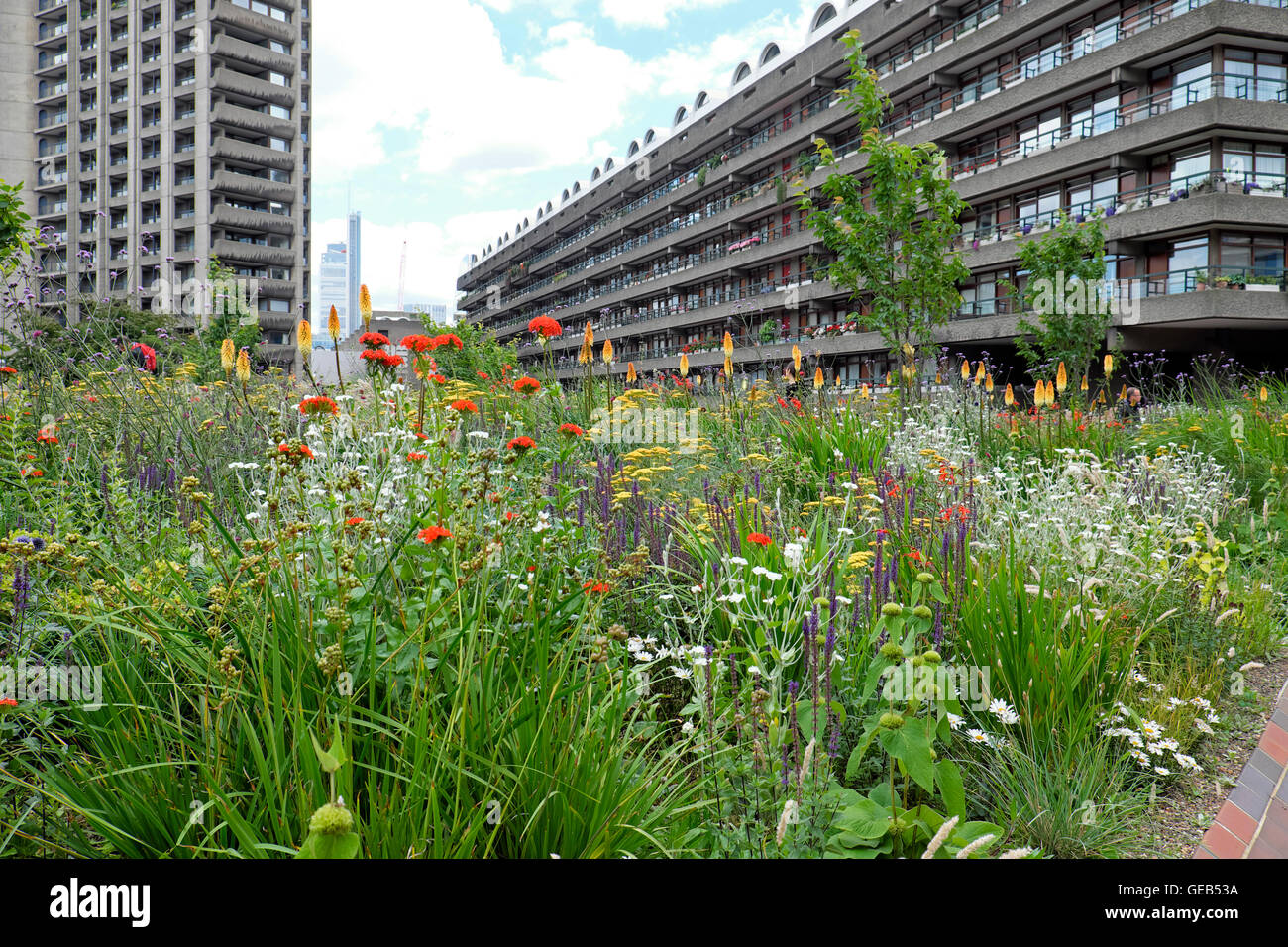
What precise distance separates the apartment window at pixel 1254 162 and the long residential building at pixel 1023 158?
72 mm

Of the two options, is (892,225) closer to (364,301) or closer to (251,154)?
(364,301)

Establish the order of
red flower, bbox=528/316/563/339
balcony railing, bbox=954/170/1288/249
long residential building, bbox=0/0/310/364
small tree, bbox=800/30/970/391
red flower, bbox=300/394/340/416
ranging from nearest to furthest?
red flower, bbox=300/394/340/416 < red flower, bbox=528/316/563/339 < small tree, bbox=800/30/970/391 < balcony railing, bbox=954/170/1288/249 < long residential building, bbox=0/0/310/364

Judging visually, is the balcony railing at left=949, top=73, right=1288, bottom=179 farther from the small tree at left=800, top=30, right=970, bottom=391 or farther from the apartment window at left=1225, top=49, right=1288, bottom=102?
the small tree at left=800, top=30, right=970, bottom=391

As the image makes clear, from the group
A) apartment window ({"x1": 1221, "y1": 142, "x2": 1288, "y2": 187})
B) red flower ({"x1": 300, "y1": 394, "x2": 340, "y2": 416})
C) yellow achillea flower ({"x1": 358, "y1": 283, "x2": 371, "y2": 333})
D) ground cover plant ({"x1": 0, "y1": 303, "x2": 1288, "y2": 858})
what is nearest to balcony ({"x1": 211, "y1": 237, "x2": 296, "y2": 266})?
apartment window ({"x1": 1221, "y1": 142, "x2": 1288, "y2": 187})

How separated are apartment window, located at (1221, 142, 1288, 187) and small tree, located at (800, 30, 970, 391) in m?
21.2

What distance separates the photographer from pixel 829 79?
42812mm

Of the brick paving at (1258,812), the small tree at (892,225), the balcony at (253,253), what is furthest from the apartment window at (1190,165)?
the balcony at (253,253)

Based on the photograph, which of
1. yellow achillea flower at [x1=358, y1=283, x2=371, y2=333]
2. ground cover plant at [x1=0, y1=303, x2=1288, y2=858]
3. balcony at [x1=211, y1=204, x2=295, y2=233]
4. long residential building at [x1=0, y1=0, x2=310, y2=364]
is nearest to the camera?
ground cover plant at [x1=0, y1=303, x2=1288, y2=858]

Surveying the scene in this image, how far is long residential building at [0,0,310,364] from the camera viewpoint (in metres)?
56.2

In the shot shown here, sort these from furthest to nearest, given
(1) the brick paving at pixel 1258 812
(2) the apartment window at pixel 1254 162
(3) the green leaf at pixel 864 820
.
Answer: (2) the apartment window at pixel 1254 162 < (1) the brick paving at pixel 1258 812 < (3) the green leaf at pixel 864 820

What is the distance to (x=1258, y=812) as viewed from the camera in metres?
2.76

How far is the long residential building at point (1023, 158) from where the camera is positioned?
24.9m

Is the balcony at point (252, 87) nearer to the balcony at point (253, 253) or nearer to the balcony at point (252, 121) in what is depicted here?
the balcony at point (252, 121)
